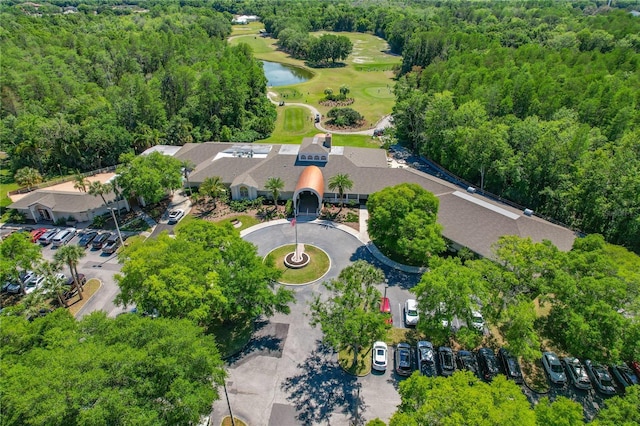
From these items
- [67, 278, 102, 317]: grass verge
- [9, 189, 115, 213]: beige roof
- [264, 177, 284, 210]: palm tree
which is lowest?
[67, 278, 102, 317]: grass verge

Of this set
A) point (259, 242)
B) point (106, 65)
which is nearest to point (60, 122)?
point (106, 65)

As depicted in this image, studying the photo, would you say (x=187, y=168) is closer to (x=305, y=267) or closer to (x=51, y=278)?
(x=51, y=278)

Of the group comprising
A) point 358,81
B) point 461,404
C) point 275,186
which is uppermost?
point 461,404

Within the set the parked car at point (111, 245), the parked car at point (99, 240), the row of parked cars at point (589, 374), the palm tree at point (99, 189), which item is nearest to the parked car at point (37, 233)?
the parked car at point (99, 240)

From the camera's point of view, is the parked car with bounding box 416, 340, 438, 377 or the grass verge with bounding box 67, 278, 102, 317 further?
the grass verge with bounding box 67, 278, 102, 317

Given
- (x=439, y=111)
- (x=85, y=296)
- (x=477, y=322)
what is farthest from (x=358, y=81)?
(x=477, y=322)

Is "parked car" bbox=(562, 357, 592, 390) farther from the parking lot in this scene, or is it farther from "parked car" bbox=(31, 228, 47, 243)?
"parked car" bbox=(31, 228, 47, 243)

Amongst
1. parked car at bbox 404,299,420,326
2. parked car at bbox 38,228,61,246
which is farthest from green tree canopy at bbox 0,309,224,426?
parked car at bbox 38,228,61,246

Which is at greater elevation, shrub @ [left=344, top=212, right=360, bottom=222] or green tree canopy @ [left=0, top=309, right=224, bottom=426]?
green tree canopy @ [left=0, top=309, right=224, bottom=426]
